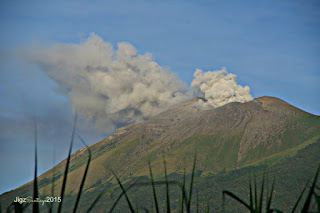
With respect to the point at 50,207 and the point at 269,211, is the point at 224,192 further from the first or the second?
Answer: the point at 50,207

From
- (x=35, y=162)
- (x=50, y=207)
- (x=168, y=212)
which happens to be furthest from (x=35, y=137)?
(x=168, y=212)

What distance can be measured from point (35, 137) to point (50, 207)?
1.72 feet

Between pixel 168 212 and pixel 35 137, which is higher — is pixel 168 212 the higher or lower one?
the lower one

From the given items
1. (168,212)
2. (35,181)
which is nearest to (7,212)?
(35,181)

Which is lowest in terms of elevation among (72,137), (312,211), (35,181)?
(312,211)

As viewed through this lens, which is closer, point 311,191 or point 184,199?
point 311,191

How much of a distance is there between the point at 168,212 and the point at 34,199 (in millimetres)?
1064

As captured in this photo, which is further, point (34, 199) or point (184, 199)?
point (184, 199)

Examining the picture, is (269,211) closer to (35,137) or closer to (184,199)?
(184,199)

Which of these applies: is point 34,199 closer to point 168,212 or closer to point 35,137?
point 35,137

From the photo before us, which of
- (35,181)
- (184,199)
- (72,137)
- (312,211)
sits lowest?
(312,211)

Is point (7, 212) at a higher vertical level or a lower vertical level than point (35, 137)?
lower

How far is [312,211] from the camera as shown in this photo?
150 inches

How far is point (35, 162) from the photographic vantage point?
3.85 metres
